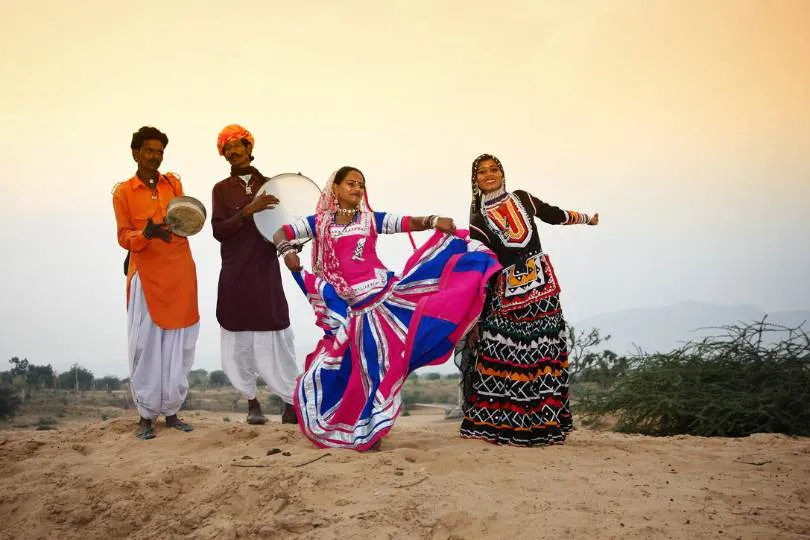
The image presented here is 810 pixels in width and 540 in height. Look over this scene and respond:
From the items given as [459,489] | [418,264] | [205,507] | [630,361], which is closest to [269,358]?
[418,264]

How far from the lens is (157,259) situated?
594cm

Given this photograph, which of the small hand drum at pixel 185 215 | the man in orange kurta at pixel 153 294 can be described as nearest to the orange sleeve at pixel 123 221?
the man in orange kurta at pixel 153 294

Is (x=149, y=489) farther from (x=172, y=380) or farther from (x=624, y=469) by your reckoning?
(x=624, y=469)

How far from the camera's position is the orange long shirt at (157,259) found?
19.3 ft

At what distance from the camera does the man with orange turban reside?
6.27 metres

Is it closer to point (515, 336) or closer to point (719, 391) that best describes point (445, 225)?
point (515, 336)

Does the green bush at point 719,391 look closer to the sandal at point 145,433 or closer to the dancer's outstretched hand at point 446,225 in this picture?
the dancer's outstretched hand at point 446,225

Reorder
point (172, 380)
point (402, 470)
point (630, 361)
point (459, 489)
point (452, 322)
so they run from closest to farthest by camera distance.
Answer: point (459, 489) < point (402, 470) < point (452, 322) < point (172, 380) < point (630, 361)

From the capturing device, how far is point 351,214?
530 centimetres

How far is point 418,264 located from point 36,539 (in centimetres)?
303

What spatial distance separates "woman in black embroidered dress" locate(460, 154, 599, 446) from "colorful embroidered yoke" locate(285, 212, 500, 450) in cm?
28

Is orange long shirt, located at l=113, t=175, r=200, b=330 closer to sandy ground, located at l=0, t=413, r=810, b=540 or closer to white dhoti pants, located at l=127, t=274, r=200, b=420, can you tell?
white dhoti pants, located at l=127, t=274, r=200, b=420

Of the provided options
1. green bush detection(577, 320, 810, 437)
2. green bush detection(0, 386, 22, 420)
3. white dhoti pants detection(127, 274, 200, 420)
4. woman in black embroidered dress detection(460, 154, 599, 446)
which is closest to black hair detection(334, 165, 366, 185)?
woman in black embroidered dress detection(460, 154, 599, 446)

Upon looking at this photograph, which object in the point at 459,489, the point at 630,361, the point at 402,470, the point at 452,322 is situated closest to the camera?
the point at 459,489
